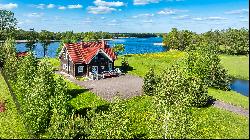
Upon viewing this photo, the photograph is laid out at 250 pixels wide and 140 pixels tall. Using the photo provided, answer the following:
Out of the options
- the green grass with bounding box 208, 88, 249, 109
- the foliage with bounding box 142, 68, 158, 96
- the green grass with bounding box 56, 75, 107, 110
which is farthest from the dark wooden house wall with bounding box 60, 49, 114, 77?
the green grass with bounding box 208, 88, 249, 109

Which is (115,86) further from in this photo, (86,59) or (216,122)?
(216,122)

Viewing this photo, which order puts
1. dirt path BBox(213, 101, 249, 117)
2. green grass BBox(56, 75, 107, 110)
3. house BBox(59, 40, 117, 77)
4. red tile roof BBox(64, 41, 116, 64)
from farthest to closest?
1. red tile roof BBox(64, 41, 116, 64)
2. house BBox(59, 40, 117, 77)
3. green grass BBox(56, 75, 107, 110)
4. dirt path BBox(213, 101, 249, 117)

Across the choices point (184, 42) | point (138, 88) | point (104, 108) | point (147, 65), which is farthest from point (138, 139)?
point (184, 42)

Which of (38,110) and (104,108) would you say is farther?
(104,108)

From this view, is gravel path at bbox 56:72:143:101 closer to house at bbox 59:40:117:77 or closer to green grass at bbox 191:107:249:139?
house at bbox 59:40:117:77

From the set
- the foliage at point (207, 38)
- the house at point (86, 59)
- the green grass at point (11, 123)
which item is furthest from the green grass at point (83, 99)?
the foliage at point (207, 38)

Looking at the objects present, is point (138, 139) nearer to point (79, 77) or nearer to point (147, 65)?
point (79, 77)

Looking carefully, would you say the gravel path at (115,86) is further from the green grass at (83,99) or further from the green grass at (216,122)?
the green grass at (216,122)
